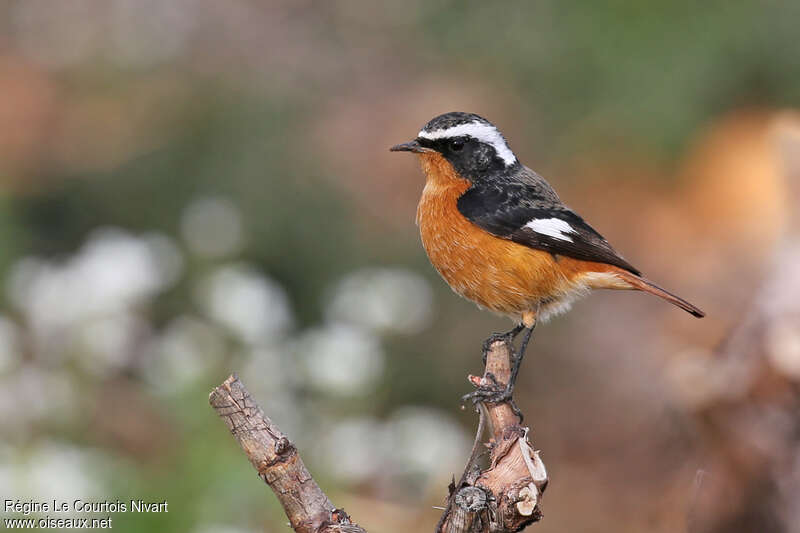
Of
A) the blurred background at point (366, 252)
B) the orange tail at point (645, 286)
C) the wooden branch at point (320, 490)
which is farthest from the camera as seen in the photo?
the blurred background at point (366, 252)

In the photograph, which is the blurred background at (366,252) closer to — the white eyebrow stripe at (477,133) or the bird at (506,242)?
the bird at (506,242)

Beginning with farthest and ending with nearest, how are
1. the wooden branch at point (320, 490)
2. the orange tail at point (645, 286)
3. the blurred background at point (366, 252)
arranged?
the blurred background at point (366, 252)
the orange tail at point (645, 286)
the wooden branch at point (320, 490)

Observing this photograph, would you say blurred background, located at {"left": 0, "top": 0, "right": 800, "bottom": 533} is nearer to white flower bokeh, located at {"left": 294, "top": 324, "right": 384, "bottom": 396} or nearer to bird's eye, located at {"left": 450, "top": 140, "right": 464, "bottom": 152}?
white flower bokeh, located at {"left": 294, "top": 324, "right": 384, "bottom": 396}

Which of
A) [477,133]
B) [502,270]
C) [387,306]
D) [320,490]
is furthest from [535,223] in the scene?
[320,490]

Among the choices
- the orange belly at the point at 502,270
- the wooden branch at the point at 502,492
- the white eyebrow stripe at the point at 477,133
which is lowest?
the wooden branch at the point at 502,492

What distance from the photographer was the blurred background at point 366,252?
5.27 m

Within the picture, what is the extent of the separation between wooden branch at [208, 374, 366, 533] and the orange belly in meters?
1.76

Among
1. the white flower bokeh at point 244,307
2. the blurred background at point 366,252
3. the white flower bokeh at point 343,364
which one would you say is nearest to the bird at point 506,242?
the white flower bokeh at point 343,364

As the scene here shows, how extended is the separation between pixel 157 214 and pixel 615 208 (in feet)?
13.6

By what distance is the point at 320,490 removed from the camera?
2965 mm

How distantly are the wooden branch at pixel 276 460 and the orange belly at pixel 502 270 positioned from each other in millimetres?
1759

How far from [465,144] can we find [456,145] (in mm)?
44

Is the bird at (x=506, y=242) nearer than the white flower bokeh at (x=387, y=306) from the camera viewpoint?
Yes

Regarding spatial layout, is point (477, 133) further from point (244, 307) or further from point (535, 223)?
point (244, 307)
